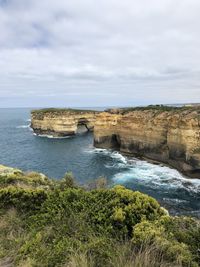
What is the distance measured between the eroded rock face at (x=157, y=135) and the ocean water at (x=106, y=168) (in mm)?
1812

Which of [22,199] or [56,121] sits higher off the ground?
[22,199]

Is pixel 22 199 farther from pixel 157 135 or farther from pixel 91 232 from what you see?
pixel 157 135

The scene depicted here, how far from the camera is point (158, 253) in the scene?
5.99 metres

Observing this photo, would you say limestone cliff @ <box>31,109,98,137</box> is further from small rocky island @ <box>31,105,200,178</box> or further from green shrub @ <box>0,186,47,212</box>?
green shrub @ <box>0,186,47,212</box>

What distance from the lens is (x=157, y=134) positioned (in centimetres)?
4056

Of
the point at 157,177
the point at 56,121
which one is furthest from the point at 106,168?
the point at 56,121

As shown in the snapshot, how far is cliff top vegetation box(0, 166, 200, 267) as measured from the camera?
6.08 meters

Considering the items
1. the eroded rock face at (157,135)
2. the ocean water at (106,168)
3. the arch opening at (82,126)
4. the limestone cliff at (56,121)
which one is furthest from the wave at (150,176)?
the arch opening at (82,126)

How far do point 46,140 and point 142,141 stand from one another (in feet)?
92.2

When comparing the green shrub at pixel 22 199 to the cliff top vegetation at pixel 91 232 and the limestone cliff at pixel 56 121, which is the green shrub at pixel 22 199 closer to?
the cliff top vegetation at pixel 91 232

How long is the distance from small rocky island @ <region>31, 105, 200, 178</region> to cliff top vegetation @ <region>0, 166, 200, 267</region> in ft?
81.3

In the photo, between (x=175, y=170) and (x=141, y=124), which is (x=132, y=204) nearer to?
(x=175, y=170)

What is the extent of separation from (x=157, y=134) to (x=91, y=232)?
34358mm

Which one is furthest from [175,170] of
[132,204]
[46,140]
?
[46,140]
